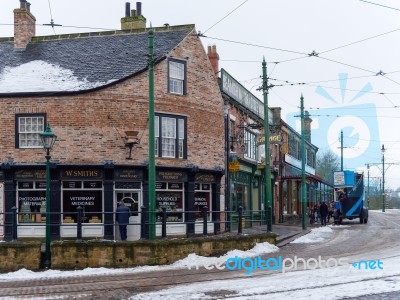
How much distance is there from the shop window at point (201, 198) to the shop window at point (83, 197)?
14.7 ft

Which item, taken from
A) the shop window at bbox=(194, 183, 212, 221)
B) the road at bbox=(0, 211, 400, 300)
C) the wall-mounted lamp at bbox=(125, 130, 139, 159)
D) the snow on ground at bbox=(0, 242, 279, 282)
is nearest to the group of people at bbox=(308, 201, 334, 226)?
the shop window at bbox=(194, 183, 212, 221)

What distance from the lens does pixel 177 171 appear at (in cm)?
2431

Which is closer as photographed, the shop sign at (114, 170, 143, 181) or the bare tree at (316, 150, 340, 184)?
the shop sign at (114, 170, 143, 181)

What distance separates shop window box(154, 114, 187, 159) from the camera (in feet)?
78.6

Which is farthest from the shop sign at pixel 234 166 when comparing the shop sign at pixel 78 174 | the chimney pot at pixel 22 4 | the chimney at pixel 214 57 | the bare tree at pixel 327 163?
the bare tree at pixel 327 163

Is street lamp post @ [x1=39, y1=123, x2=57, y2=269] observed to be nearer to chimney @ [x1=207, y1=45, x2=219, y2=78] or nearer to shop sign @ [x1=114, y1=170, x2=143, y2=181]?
shop sign @ [x1=114, y1=170, x2=143, y2=181]

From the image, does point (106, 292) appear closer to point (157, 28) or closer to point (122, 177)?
point (122, 177)

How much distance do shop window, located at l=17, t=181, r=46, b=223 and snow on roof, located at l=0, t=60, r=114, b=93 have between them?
3662mm

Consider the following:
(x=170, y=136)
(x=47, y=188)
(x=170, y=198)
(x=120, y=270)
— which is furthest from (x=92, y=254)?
(x=170, y=136)

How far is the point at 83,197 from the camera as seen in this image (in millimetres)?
22859

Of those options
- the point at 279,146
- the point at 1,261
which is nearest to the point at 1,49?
the point at 1,261

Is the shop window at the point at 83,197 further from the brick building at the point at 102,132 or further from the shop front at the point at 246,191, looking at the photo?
the shop front at the point at 246,191

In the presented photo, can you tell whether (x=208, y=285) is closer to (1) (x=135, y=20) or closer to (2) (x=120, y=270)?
(2) (x=120, y=270)

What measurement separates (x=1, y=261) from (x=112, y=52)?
11.2m
